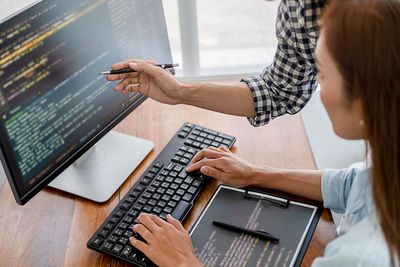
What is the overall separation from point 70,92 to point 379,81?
61cm

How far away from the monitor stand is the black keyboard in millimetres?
58

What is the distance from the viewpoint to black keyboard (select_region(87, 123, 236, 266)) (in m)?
0.96

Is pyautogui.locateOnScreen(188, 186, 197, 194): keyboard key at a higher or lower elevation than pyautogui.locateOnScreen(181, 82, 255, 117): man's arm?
lower

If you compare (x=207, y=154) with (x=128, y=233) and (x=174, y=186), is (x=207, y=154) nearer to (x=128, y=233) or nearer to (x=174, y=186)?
(x=174, y=186)

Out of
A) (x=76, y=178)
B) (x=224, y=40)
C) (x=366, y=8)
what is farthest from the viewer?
(x=224, y=40)

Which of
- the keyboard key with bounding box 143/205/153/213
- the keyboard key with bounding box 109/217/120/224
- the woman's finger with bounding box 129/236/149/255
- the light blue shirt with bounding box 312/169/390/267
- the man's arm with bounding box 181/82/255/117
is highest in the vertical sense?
the light blue shirt with bounding box 312/169/390/267

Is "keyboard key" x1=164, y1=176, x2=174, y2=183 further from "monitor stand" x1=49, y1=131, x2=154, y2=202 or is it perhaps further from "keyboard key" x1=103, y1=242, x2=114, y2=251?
"keyboard key" x1=103, y1=242, x2=114, y2=251

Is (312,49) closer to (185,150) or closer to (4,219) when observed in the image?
(185,150)

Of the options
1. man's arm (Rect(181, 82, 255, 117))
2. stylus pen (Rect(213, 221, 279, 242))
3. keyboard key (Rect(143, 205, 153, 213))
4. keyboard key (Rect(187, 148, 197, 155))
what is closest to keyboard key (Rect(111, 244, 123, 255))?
keyboard key (Rect(143, 205, 153, 213))

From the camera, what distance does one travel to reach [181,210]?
1.03 metres

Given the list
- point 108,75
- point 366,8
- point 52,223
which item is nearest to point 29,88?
point 108,75

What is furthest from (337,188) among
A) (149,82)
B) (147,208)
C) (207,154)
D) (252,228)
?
(149,82)

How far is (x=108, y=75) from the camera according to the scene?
3.51ft

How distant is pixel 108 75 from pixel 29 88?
0.71 feet
